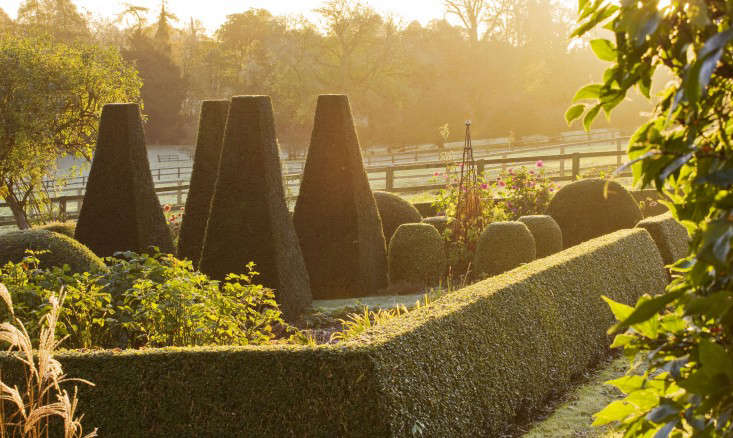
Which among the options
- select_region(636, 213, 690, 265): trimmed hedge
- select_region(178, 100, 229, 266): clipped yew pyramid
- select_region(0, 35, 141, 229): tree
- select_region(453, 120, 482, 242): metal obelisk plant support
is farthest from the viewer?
select_region(0, 35, 141, 229): tree

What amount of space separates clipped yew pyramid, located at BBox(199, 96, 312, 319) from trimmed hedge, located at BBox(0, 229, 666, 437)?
3843 millimetres

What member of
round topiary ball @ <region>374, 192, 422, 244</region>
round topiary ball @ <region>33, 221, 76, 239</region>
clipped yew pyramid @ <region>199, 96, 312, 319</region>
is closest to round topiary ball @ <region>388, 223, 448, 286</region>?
round topiary ball @ <region>374, 192, 422, 244</region>

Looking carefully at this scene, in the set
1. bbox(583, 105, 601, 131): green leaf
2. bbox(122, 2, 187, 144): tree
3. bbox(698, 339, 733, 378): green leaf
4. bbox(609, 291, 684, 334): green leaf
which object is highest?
bbox(122, 2, 187, 144): tree

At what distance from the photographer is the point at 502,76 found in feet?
146

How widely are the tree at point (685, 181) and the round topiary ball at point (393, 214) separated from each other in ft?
38.4

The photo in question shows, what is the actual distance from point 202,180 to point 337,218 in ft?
6.25

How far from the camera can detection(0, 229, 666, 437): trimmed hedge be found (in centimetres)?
476

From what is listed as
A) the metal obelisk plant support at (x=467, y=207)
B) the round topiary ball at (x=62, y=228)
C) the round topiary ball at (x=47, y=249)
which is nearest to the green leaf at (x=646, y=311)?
the round topiary ball at (x=47, y=249)

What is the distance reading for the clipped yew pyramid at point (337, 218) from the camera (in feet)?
37.5

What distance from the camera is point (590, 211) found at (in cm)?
1363

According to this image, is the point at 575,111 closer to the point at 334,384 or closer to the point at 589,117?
the point at 589,117

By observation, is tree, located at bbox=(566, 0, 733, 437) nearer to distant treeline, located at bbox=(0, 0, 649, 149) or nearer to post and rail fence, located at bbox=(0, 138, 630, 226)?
post and rail fence, located at bbox=(0, 138, 630, 226)

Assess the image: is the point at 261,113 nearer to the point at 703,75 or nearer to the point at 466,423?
the point at 466,423

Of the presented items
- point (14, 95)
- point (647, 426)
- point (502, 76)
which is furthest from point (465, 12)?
point (647, 426)
